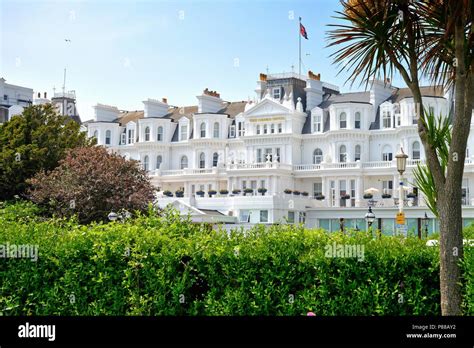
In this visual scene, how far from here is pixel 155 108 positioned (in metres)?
84.5

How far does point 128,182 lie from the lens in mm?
39656

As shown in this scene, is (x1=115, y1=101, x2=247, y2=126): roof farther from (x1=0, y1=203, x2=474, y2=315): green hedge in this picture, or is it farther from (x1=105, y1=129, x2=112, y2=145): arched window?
(x1=0, y1=203, x2=474, y2=315): green hedge

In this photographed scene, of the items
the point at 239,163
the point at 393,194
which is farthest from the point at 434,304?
the point at 239,163

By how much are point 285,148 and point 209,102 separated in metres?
12.1

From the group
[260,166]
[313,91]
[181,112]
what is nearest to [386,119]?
[313,91]

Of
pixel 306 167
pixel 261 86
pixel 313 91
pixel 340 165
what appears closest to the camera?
pixel 340 165

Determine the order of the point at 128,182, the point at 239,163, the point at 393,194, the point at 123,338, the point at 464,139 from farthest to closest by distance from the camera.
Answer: the point at 239,163 → the point at 393,194 → the point at 128,182 → the point at 464,139 → the point at 123,338

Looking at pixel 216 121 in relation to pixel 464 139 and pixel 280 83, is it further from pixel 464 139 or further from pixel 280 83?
pixel 464 139

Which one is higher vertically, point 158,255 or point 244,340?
point 158,255

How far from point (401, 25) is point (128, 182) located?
29.9 m

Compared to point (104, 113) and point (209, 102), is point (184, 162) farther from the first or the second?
point (104, 113)

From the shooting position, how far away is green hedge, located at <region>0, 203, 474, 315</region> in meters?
11.1

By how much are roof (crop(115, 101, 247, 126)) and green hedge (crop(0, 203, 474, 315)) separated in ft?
229

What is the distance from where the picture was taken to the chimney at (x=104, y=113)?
8612 cm
